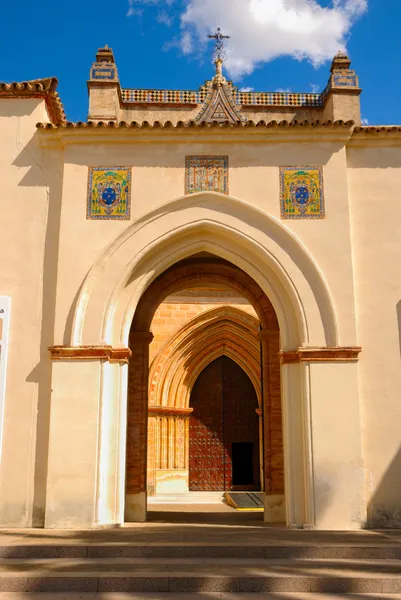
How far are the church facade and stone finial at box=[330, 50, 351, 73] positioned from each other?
8338 mm

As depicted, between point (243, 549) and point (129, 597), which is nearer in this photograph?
point (129, 597)

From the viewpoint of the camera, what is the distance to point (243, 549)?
7355mm

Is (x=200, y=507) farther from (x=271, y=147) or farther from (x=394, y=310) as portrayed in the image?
(x=271, y=147)

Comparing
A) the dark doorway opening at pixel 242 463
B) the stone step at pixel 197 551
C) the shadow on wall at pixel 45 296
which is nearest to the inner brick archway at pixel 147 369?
the shadow on wall at pixel 45 296

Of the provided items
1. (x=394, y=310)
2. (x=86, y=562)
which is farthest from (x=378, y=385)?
(x=86, y=562)

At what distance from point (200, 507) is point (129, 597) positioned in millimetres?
9068

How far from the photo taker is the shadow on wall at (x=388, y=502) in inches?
368

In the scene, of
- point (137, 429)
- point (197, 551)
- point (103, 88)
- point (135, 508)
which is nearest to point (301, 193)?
point (137, 429)

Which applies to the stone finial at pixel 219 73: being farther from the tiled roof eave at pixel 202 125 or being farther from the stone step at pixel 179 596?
the stone step at pixel 179 596

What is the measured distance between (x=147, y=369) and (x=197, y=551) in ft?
16.0

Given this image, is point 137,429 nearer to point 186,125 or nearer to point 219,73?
point 186,125

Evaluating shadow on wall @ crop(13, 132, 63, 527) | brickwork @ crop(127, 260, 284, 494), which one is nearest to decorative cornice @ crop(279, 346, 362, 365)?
shadow on wall @ crop(13, 132, 63, 527)

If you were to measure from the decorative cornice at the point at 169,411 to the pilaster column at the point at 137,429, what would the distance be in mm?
6869

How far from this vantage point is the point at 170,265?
34.4 feet
